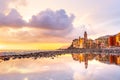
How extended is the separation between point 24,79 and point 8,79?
1.84 metres

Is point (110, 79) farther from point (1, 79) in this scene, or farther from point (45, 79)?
point (1, 79)

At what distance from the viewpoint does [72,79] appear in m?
28.5

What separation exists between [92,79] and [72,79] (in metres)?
2.07

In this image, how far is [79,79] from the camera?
2805cm

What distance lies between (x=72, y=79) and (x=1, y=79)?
740 cm

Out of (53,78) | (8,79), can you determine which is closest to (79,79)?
(53,78)

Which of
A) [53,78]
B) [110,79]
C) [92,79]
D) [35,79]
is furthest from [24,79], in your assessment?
[110,79]

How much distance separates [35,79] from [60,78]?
270 cm

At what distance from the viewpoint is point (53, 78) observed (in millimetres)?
29188

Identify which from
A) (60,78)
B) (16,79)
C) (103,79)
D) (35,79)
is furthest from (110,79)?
(16,79)

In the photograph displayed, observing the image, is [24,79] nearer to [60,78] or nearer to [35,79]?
[35,79]

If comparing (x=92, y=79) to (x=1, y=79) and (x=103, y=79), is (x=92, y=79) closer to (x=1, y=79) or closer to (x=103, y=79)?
(x=103, y=79)

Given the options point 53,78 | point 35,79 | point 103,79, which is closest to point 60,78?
point 53,78

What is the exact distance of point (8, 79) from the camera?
94.9ft
